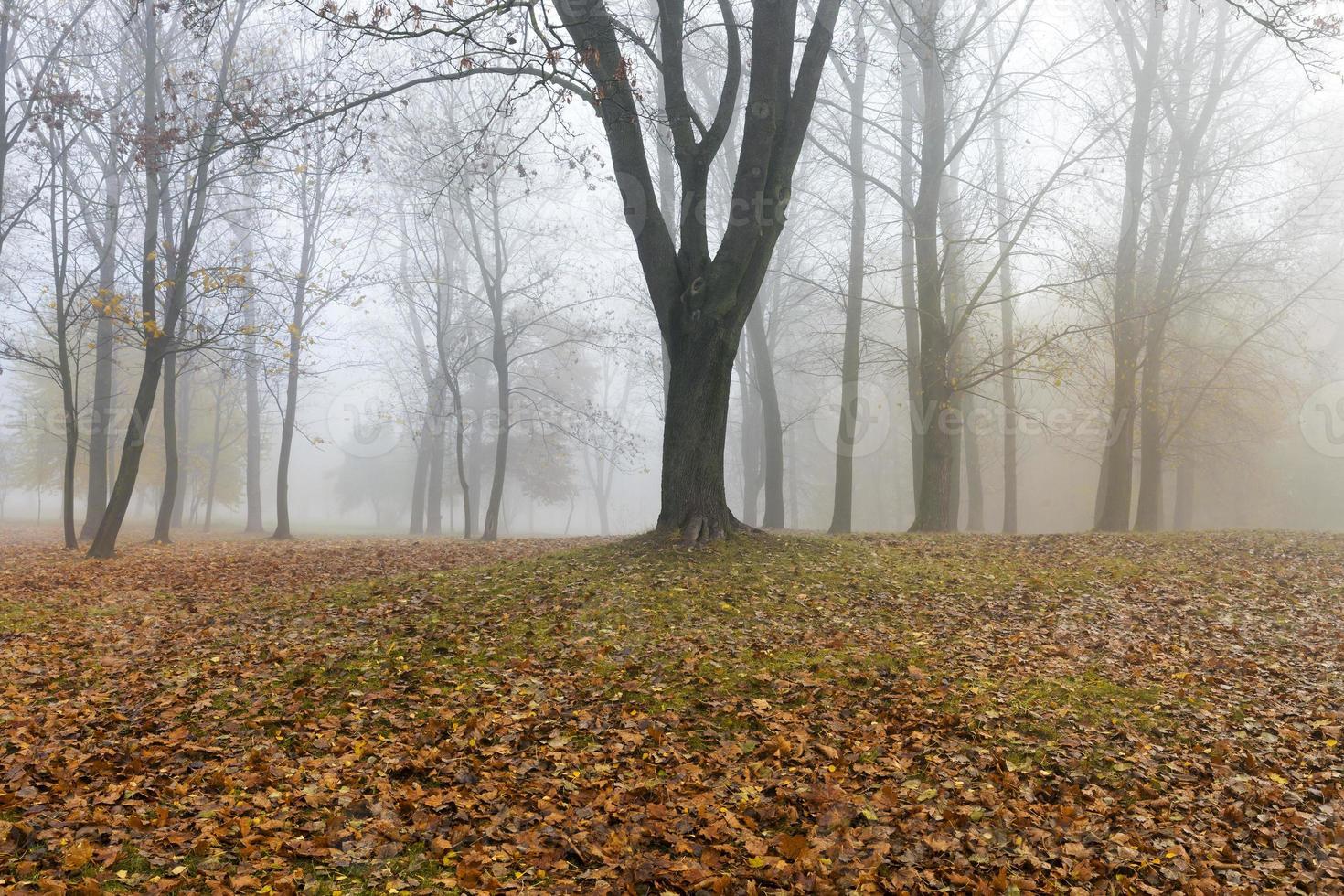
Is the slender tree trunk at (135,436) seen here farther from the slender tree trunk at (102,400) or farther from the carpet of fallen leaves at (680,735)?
the slender tree trunk at (102,400)

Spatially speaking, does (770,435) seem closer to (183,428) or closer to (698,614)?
(698,614)

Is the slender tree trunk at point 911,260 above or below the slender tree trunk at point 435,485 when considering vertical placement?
above

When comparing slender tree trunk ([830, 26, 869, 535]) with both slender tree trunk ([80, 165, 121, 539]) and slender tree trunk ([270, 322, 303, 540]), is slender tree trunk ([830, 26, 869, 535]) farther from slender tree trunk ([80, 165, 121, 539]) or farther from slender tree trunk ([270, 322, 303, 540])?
slender tree trunk ([80, 165, 121, 539])

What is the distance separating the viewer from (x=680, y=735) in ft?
16.1

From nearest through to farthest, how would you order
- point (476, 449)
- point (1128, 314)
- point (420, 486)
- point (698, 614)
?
point (698, 614) → point (1128, 314) → point (420, 486) → point (476, 449)

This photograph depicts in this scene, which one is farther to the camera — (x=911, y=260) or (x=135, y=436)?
(x=911, y=260)

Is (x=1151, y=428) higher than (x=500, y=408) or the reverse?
the reverse

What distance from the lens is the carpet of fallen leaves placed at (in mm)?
3775

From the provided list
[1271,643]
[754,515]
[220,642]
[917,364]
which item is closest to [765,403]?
[917,364]

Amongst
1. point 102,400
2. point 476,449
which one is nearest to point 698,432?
point 102,400

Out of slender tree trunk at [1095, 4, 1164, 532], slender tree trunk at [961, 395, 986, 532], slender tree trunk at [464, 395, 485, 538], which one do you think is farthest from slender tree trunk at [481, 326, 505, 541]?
slender tree trunk at [464, 395, 485, 538]

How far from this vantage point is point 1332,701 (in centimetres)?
556

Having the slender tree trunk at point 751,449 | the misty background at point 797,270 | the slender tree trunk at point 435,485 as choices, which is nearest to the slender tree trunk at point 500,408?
the misty background at point 797,270

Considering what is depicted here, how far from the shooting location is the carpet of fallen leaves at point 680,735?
3775mm
